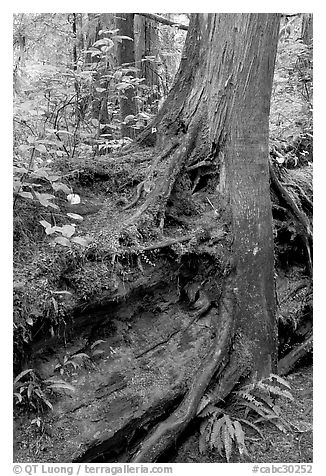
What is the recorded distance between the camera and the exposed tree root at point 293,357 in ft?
18.7

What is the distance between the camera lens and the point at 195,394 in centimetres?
445

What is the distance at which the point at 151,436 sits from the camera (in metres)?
4.05

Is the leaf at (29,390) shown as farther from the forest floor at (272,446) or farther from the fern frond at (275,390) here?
the fern frond at (275,390)

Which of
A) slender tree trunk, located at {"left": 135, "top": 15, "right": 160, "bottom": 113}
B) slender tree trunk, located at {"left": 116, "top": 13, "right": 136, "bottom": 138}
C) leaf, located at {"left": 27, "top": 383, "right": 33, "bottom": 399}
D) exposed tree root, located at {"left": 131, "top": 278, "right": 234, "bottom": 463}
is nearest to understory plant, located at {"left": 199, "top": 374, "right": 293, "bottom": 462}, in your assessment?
exposed tree root, located at {"left": 131, "top": 278, "right": 234, "bottom": 463}

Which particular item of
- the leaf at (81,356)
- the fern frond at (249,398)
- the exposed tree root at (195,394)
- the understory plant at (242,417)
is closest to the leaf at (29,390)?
the leaf at (81,356)

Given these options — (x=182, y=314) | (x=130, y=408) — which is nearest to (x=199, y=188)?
(x=182, y=314)

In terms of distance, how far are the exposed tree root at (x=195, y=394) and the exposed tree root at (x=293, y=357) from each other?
1238 mm

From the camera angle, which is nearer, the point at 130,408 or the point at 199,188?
the point at 130,408

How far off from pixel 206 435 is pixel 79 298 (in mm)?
1910

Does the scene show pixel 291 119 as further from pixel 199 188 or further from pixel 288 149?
pixel 199 188

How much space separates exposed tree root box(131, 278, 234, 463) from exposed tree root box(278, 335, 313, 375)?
124 centimetres

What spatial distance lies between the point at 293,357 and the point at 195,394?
200 centimetres

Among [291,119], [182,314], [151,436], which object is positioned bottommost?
[151,436]

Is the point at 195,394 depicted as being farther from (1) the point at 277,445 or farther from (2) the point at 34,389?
(2) the point at 34,389
